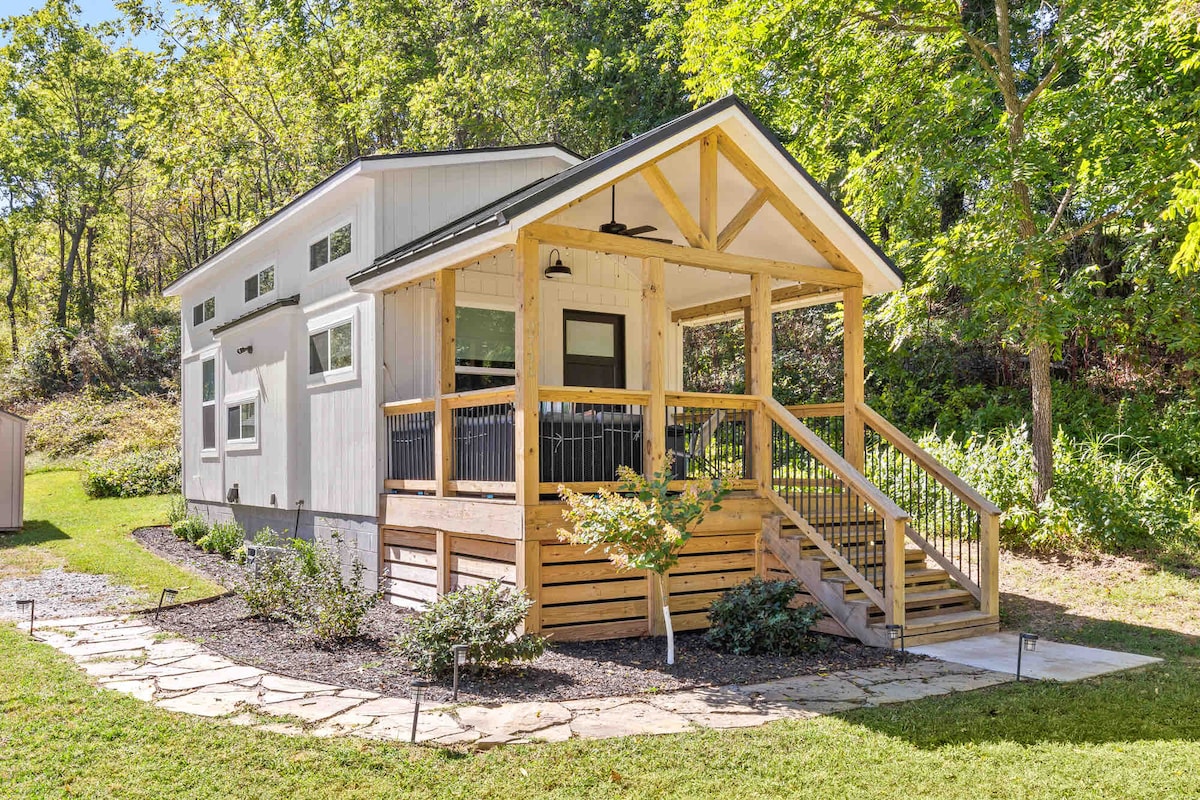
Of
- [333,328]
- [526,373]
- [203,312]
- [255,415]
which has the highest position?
[203,312]

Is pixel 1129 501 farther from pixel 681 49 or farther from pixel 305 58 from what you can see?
pixel 305 58

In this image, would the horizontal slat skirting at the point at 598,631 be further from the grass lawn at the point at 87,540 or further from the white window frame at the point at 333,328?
the grass lawn at the point at 87,540

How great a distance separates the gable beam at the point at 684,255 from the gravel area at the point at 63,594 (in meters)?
5.88

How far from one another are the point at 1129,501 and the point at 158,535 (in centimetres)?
1387

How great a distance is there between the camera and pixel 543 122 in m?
22.3

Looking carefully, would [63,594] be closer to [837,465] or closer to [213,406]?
[213,406]

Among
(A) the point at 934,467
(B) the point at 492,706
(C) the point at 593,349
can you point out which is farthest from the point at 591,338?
(B) the point at 492,706

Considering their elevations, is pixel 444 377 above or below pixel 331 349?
below

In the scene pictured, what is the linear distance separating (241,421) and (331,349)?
11.0ft

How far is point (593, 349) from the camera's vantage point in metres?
11.3

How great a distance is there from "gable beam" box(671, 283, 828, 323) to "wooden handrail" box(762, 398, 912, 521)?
2070mm

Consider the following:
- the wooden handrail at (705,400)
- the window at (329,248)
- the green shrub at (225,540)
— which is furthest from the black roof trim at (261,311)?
the wooden handrail at (705,400)

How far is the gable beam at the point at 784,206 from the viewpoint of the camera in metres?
8.71

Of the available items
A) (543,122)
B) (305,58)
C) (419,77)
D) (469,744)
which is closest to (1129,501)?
(469,744)
